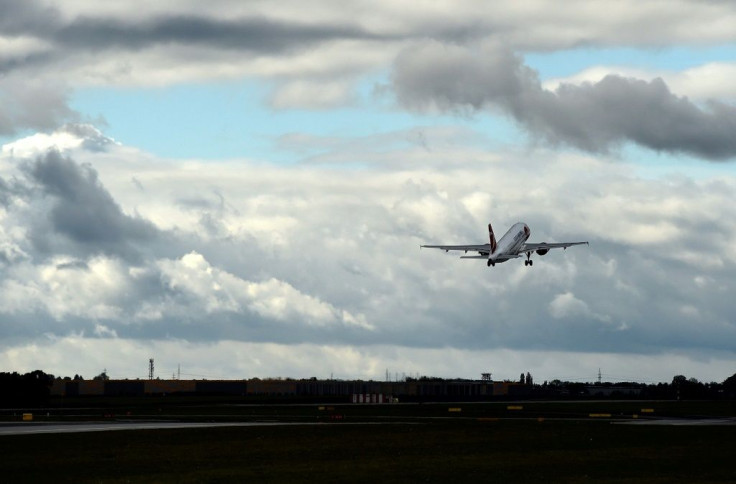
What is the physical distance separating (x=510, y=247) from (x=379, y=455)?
359 feet

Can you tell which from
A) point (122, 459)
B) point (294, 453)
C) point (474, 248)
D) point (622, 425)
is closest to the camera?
point (122, 459)

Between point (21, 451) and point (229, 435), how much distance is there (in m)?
17.6

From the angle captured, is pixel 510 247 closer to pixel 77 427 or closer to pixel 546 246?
pixel 546 246

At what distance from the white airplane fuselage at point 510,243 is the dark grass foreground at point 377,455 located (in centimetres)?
7829

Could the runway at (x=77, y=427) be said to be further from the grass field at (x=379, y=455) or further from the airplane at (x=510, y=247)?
the airplane at (x=510, y=247)

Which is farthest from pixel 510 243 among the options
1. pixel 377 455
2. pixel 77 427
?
pixel 377 455

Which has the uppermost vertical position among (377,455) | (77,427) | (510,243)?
(510,243)

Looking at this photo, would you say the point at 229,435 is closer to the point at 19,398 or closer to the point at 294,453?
the point at 294,453

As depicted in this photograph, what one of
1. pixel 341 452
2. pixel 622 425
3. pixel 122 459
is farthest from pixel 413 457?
pixel 622 425

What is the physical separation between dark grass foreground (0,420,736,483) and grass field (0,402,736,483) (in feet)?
0.20

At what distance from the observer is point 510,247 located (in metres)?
171

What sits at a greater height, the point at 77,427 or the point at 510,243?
the point at 510,243

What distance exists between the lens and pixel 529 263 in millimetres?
163750

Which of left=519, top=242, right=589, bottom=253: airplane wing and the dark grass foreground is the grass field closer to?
the dark grass foreground
